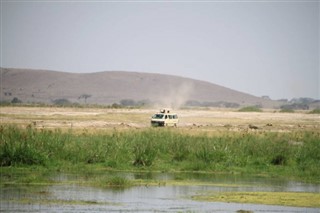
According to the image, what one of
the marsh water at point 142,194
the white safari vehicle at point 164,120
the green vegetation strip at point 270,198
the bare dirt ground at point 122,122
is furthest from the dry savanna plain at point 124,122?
the green vegetation strip at point 270,198

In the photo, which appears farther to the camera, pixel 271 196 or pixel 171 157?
pixel 171 157

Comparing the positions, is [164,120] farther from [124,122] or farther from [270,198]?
[270,198]

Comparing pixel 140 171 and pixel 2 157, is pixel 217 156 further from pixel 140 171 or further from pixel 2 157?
pixel 2 157

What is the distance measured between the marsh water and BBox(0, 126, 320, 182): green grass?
193 centimetres

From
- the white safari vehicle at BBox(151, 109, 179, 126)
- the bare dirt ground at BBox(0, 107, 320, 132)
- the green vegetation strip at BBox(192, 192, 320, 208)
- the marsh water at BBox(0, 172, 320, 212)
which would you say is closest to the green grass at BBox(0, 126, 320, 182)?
the marsh water at BBox(0, 172, 320, 212)

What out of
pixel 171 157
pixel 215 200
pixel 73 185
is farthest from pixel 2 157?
pixel 215 200

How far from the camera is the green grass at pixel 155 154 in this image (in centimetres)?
3003

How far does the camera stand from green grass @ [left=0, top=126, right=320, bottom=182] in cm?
3003

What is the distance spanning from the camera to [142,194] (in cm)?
2397

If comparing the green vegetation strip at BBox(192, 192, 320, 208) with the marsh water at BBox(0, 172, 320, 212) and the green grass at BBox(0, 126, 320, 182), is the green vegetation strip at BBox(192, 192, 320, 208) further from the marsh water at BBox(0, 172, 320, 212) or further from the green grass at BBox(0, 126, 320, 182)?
the green grass at BBox(0, 126, 320, 182)

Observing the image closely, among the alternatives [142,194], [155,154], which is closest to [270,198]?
[142,194]

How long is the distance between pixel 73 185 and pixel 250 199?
19.8ft

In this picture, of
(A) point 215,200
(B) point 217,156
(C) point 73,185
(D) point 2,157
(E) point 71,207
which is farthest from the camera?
(B) point 217,156

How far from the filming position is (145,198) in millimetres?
23062
